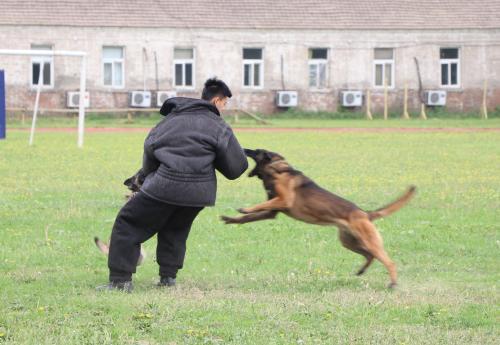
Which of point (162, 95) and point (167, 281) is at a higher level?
point (162, 95)

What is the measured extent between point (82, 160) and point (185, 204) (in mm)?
15313

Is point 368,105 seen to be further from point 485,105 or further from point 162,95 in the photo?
point 162,95

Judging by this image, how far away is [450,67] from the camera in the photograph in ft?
171

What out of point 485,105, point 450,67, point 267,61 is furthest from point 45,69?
point 485,105

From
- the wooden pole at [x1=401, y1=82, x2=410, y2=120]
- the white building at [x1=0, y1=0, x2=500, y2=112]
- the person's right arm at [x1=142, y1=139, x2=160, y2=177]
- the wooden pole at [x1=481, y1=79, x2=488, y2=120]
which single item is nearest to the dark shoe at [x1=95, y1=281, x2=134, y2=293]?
the person's right arm at [x1=142, y1=139, x2=160, y2=177]

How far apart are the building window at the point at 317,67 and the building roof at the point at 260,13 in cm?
134

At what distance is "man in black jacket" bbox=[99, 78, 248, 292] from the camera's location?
8828mm

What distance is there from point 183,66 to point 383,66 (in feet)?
31.2

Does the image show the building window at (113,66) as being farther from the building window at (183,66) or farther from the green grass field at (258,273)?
the green grass field at (258,273)

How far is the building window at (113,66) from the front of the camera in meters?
48.5

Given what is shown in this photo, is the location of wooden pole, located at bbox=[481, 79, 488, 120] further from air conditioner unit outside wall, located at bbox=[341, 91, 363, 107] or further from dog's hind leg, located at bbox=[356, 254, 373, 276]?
dog's hind leg, located at bbox=[356, 254, 373, 276]

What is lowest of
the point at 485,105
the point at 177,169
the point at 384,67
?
the point at 177,169

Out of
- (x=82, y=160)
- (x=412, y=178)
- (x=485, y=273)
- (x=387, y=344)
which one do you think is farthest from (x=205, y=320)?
(x=82, y=160)

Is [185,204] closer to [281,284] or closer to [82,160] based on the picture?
[281,284]
